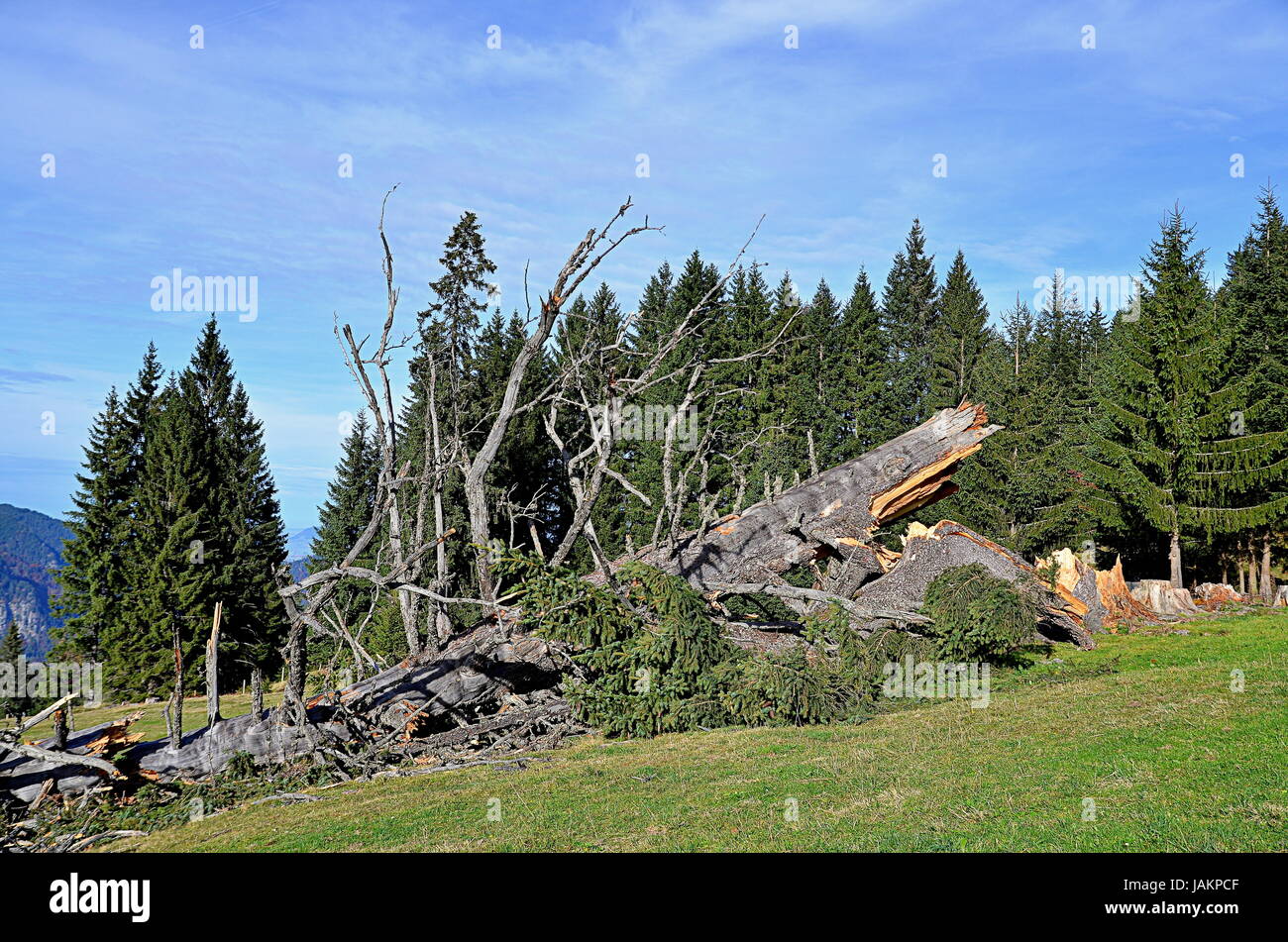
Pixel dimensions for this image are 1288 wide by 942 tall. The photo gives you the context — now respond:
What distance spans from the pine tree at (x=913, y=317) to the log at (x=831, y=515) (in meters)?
27.5

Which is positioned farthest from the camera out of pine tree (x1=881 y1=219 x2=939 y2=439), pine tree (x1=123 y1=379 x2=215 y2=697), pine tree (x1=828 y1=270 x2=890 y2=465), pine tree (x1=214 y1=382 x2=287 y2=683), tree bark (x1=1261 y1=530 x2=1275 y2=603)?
pine tree (x1=881 y1=219 x2=939 y2=439)

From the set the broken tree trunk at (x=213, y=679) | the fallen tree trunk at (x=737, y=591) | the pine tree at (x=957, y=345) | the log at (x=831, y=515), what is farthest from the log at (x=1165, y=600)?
the pine tree at (x=957, y=345)

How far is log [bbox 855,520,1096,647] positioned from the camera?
51.0 feet

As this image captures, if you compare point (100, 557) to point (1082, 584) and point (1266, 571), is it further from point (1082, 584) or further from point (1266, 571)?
point (1266, 571)

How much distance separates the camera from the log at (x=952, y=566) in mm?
15547

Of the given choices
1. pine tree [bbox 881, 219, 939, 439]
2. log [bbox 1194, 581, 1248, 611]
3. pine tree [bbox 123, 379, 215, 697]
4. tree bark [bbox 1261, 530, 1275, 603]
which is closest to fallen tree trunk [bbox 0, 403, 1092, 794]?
log [bbox 1194, 581, 1248, 611]

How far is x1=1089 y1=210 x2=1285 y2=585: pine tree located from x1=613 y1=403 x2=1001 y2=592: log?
10532mm

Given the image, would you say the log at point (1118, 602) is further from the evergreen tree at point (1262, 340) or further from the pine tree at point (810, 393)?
the pine tree at point (810, 393)

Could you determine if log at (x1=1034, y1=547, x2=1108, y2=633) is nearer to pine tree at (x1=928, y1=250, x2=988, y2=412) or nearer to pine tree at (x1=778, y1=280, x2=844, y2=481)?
pine tree at (x1=778, y1=280, x2=844, y2=481)

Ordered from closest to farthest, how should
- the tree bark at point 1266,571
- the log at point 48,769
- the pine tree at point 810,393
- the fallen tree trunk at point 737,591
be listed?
1. the log at point 48,769
2. the fallen tree trunk at point 737,591
3. the tree bark at point 1266,571
4. the pine tree at point 810,393

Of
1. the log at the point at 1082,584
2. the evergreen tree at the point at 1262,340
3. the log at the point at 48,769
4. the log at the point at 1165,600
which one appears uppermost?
the evergreen tree at the point at 1262,340

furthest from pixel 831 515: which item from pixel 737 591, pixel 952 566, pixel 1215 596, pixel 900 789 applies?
pixel 1215 596
